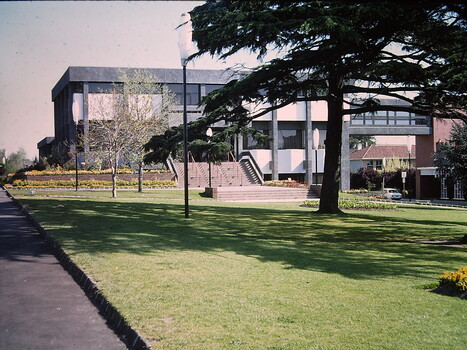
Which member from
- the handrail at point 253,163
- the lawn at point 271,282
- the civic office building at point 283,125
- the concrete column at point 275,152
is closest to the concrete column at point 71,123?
the civic office building at point 283,125

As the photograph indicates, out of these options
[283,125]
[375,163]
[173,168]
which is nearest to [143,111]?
[173,168]

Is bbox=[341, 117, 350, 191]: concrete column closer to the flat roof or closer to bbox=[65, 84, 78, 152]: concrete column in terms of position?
the flat roof

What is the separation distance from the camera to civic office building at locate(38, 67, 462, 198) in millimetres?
52562

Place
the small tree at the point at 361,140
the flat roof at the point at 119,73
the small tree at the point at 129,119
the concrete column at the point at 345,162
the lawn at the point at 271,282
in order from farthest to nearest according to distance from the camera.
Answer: the small tree at the point at 361,140 < the concrete column at the point at 345,162 < the flat roof at the point at 119,73 < the small tree at the point at 129,119 < the lawn at the point at 271,282

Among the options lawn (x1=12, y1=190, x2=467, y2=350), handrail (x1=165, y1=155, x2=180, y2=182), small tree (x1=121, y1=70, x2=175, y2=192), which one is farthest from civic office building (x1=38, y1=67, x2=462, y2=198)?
lawn (x1=12, y1=190, x2=467, y2=350)

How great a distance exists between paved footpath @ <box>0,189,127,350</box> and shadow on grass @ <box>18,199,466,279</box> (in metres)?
1.23

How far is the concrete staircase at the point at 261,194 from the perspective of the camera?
33906mm

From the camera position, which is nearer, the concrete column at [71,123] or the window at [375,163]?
the concrete column at [71,123]

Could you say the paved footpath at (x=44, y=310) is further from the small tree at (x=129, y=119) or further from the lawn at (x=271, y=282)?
the small tree at (x=129, y=119)

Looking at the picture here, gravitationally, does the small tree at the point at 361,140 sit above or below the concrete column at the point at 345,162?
above

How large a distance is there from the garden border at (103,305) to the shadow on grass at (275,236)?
0.64 meters

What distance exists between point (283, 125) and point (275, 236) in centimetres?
4168

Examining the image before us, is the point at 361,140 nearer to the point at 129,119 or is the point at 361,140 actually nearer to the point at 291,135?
the point at 291,135

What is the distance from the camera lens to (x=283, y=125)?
180 feet
